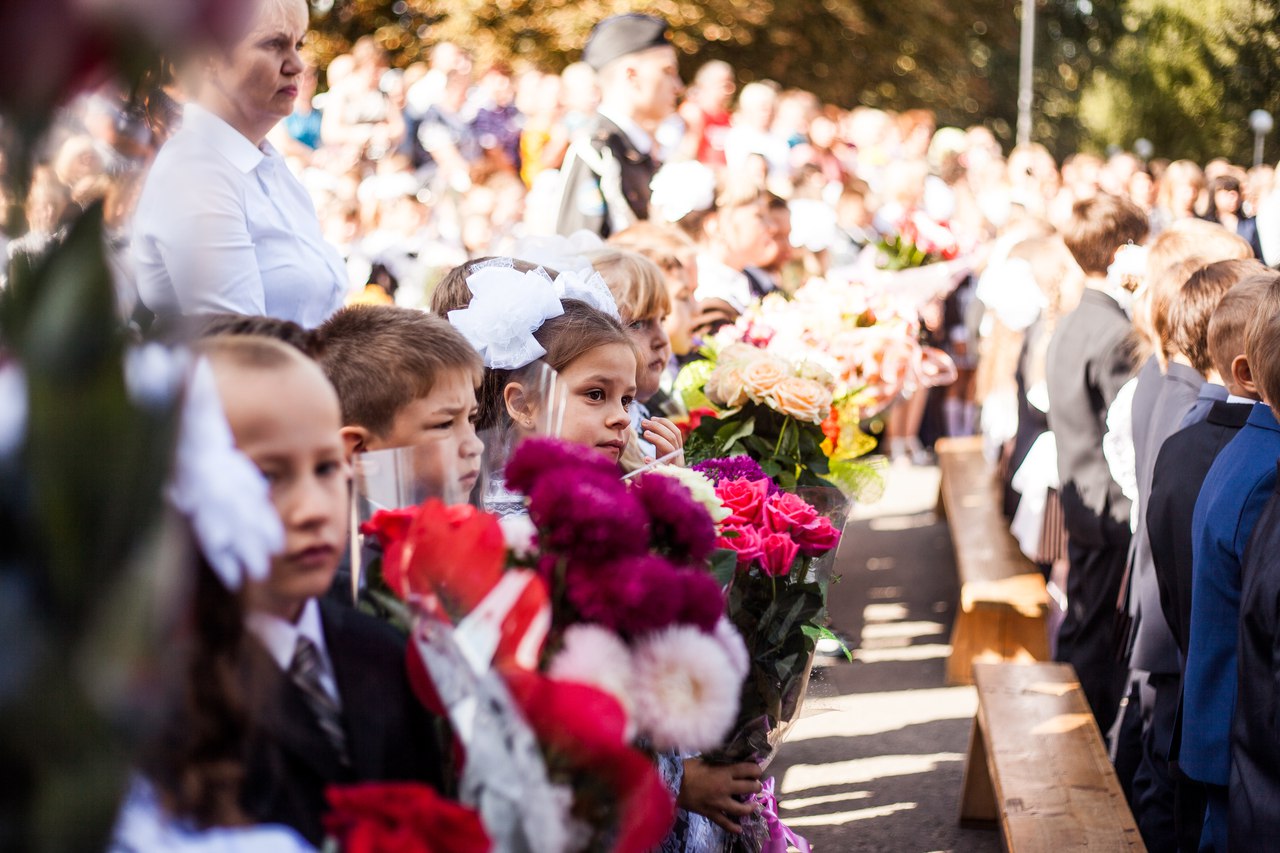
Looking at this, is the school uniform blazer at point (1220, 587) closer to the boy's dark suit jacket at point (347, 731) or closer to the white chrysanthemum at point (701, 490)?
the white chrysanthemum at point (701, 490)

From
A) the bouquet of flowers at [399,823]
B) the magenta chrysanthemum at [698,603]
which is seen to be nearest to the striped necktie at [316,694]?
the bouquet of flowers at [399,823]

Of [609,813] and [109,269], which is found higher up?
[109,269]

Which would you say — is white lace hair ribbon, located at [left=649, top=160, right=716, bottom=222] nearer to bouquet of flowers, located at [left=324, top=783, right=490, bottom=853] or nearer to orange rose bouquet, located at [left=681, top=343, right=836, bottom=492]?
orange rose bouquet, located at [left=681, top=343, right=836, bottom=492]

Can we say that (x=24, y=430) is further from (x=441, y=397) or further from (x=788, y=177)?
(x=788, y=177)

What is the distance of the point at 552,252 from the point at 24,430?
3.40 metres

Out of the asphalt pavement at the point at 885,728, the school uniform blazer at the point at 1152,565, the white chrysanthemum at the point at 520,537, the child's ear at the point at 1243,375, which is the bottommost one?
the asphalt pavement at the point at 885,728

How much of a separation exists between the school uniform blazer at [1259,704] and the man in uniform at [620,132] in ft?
11.8

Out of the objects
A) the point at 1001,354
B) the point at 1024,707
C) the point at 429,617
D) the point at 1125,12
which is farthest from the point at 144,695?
the point at 1125,12

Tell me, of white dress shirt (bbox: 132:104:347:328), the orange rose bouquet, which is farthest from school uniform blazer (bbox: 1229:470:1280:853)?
white dress shirt (bbox: 132:104:347:328)

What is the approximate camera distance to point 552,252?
4.27m

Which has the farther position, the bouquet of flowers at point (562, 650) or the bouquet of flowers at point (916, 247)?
the bouquet of flowers at point (916, 247)

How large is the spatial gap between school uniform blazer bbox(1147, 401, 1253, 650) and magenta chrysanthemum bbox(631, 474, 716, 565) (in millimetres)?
2102

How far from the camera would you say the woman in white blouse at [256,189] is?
303 centimetres

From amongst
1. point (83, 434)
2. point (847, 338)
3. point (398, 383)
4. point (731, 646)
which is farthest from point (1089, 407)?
point (83, 434)
